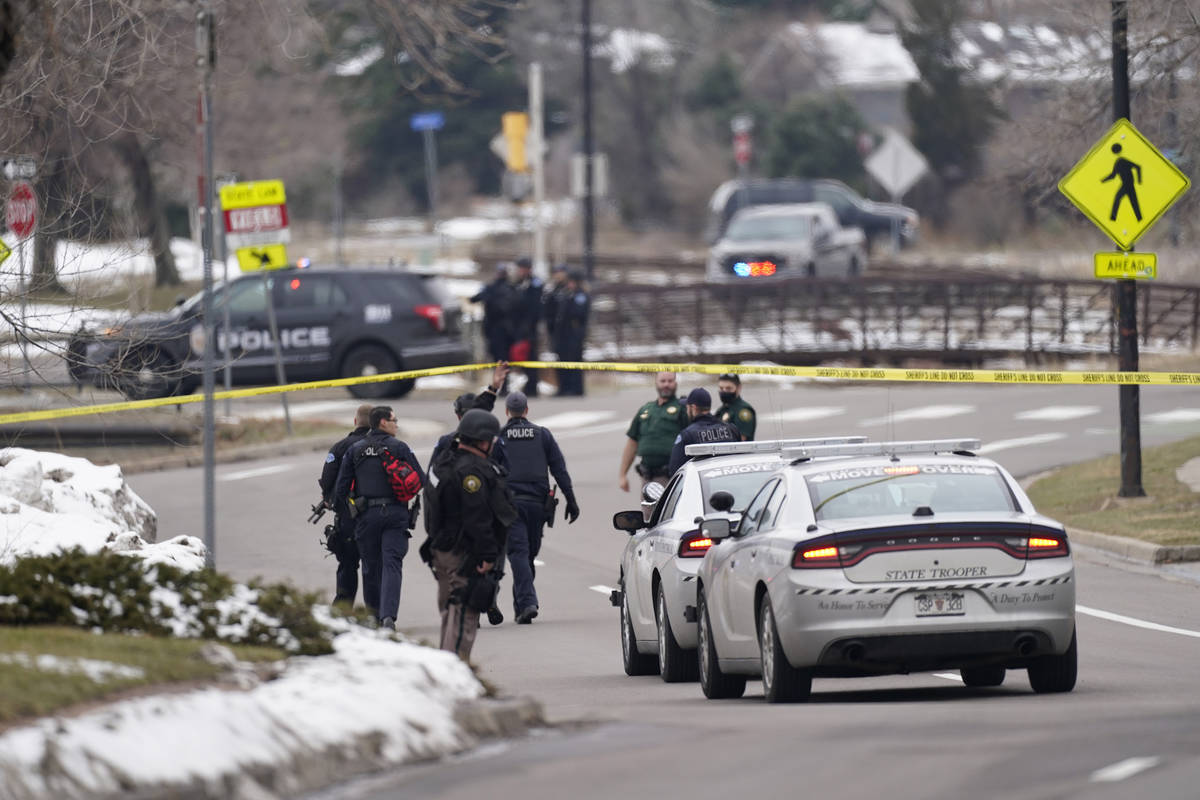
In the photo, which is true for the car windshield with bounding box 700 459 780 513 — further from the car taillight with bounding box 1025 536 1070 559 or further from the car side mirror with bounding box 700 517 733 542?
the car taillight with bounding box 1025 536 1070 559

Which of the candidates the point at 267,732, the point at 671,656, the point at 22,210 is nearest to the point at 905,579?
the point at 671,656

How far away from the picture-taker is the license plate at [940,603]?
10.6m

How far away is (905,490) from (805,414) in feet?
62.0

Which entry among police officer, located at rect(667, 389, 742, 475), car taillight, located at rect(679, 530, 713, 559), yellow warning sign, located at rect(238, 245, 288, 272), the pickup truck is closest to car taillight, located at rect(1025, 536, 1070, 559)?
car taillight, located at rect(679, 530, 713, 559)

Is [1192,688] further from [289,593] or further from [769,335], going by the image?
[769,335]

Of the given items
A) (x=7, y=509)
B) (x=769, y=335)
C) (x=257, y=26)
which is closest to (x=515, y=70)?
(x=769, y=335)

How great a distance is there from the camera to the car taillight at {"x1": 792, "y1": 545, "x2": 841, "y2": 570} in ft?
34.6

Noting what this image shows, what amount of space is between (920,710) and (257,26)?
1539cm

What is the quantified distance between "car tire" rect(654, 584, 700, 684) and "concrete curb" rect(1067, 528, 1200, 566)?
651 centimetres

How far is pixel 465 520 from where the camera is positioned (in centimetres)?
1209

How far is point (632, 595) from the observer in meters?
13.6

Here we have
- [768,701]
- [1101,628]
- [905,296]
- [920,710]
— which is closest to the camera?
[920,710]

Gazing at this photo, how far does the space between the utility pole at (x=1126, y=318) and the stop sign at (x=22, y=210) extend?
9.67 meters

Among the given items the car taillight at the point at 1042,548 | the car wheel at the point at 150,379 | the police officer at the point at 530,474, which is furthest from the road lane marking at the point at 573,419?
the car taillight at the point at 1042,548
